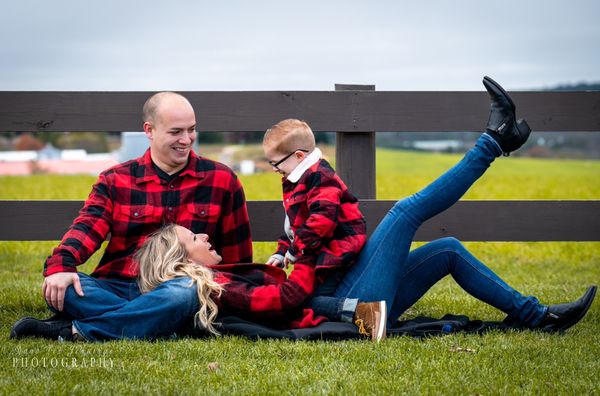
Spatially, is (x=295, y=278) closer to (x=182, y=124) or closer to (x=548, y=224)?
(x=182, y=124)

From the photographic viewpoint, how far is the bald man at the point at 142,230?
4207 millimetres

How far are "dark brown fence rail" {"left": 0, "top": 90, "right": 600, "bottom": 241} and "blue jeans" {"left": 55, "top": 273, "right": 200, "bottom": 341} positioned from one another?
1.27 meters

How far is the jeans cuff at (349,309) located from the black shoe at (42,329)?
53.6 inches

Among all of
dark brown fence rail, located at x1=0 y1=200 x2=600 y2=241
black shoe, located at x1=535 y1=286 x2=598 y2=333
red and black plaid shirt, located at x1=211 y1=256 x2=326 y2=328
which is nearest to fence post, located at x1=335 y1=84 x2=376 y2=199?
dark brown fence rail, located at x1=0 y1=200 x2=600 y2=241

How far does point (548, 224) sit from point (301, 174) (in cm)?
203

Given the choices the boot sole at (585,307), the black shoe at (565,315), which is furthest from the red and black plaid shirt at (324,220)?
the boot sole at (585,307)

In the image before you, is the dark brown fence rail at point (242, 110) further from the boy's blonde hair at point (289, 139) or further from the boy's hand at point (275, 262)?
the boy's hand at point (275, 262)

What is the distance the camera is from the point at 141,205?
4.56 m

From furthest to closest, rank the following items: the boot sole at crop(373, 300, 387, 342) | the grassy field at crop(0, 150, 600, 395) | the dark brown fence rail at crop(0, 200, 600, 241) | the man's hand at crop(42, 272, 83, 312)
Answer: the dark brown fence rail at crop(0, 200, 600, 241) < the boot sole at crop(373, 300, 387, 342) < the man's hand at crop(42, 272, 83, 312) < the grassy field at crop(0, 150, 600, 395)

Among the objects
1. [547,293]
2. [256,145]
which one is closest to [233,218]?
[547,293]

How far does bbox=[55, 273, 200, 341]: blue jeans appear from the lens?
419 cm

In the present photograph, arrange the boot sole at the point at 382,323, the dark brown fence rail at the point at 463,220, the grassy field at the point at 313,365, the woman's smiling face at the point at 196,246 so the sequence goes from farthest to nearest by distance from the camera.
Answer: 1. the dark brown fence rail at the point at 463,220
2. the woman's smiling face at the point at 196,246
3. the boot sole at the point at 382,323
4. the grassy field at the point at 313,365

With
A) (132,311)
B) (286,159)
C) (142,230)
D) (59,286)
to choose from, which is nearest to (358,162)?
(286,159)

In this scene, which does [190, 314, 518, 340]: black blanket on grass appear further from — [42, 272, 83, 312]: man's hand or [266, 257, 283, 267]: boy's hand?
[42, 272, 83, 312]: man's hand
